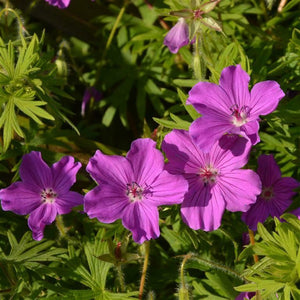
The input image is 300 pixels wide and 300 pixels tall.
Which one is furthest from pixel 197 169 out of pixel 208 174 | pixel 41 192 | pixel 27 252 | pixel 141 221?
pixel 27 252

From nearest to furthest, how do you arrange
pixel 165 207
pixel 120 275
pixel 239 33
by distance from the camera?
pixel 165 207, pixel 120 275, pixel 239 33

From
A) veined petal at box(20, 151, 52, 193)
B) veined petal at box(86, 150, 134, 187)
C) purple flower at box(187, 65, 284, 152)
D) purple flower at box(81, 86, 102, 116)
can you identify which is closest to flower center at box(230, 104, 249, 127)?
purple flower at box(187, 65, 284, 152)

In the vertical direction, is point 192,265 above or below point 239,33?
below

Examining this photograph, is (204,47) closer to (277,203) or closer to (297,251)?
(277,203)

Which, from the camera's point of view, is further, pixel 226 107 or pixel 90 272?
pixel 90 272

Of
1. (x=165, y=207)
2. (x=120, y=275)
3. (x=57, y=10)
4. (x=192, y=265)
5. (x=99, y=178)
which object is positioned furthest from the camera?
Answer: (x=57, y=10)

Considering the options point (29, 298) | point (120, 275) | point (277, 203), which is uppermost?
point (277, 203)

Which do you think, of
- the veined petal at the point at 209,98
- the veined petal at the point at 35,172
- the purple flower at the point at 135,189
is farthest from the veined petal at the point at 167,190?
the veined petal at the point at 35,172

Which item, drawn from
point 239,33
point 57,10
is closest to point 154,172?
point 239,33
